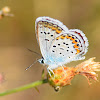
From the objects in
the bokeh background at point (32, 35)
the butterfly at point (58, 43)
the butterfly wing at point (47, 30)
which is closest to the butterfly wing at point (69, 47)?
the butterfly at point (58, 43)

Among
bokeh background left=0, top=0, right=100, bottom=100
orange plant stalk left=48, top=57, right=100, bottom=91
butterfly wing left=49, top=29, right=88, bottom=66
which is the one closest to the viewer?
orange plant stalk left=48, top=57, right=100, bottom=91

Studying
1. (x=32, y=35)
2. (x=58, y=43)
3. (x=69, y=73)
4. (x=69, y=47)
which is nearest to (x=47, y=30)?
(x=58, y=43)

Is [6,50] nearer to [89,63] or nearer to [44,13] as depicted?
[44,13]

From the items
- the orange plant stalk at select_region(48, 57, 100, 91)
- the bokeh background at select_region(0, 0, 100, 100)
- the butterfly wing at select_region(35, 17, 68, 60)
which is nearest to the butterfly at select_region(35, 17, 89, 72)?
the butterfly wing at select_region(35, 17, 68, 60)

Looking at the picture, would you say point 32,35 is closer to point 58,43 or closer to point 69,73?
point 58,43

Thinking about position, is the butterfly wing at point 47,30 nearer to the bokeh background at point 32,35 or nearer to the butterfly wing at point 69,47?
the butterfly wing at point 69,47

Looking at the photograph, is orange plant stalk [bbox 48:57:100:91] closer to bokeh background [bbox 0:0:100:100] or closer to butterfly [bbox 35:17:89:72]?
butterfly [bbox 35:17:89:72]
